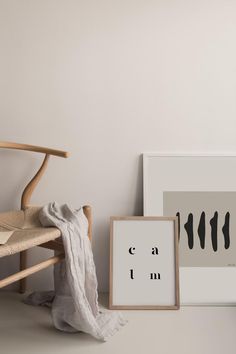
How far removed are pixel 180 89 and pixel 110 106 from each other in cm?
Result: 33

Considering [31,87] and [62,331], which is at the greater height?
[31,87]

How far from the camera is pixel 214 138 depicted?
73.9 inches

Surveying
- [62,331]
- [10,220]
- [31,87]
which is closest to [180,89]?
[31,87]

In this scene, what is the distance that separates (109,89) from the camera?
6.11 feet

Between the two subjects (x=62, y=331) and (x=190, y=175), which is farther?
(x=190, y=175)

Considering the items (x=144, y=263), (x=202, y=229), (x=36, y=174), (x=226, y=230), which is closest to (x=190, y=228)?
(x=202, y=229)

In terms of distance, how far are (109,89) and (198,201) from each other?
2.11 ft

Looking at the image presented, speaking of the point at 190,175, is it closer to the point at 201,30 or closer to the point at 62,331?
the point at 201,30

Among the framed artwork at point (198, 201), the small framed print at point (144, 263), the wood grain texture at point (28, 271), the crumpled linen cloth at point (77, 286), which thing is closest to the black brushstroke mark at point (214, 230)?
the framed artwork at point (198, 201)

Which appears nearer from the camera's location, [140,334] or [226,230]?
[140,334]

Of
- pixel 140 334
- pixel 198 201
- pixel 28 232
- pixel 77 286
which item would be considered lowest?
pixel 140 334

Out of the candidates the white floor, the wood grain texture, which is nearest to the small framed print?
the white floor

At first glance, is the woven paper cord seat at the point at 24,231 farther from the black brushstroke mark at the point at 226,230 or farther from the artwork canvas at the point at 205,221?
the black brushstroke mark at the point at 226,230

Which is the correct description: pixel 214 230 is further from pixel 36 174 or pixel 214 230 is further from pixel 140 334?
pixel 36 174
